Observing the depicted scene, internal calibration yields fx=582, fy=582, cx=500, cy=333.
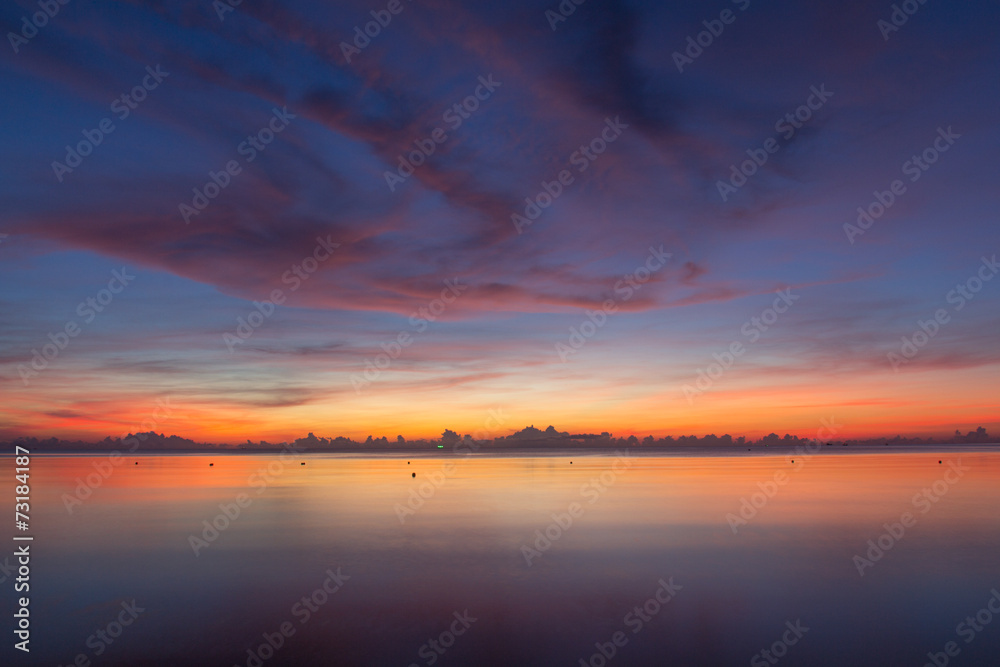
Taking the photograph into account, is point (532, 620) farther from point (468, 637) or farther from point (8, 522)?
point (8, 522)

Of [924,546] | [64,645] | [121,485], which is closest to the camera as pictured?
[64,645]

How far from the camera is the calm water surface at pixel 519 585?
1018cm

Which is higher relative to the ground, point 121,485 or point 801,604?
point 121,485

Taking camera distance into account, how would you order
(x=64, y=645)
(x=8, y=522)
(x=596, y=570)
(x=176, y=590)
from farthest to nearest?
(x=8, y=522) < (x=596, y=570) < (x=176, y=590) < (x=64, y=645)

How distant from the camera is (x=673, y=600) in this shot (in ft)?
42.2

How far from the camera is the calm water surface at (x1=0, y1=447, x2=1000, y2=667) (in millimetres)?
10180

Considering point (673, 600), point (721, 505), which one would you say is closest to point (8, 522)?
point (673, 600)

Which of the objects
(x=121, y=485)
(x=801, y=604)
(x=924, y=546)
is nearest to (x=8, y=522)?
(x=121, y=485)

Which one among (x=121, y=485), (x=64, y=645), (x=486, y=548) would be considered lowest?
(x=64, y=645)

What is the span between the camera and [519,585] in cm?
1416

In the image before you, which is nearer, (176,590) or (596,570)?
(176,590)

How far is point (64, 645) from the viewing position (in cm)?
1024

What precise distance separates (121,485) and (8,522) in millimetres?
21833

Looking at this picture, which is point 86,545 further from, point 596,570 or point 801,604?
point 801,604
